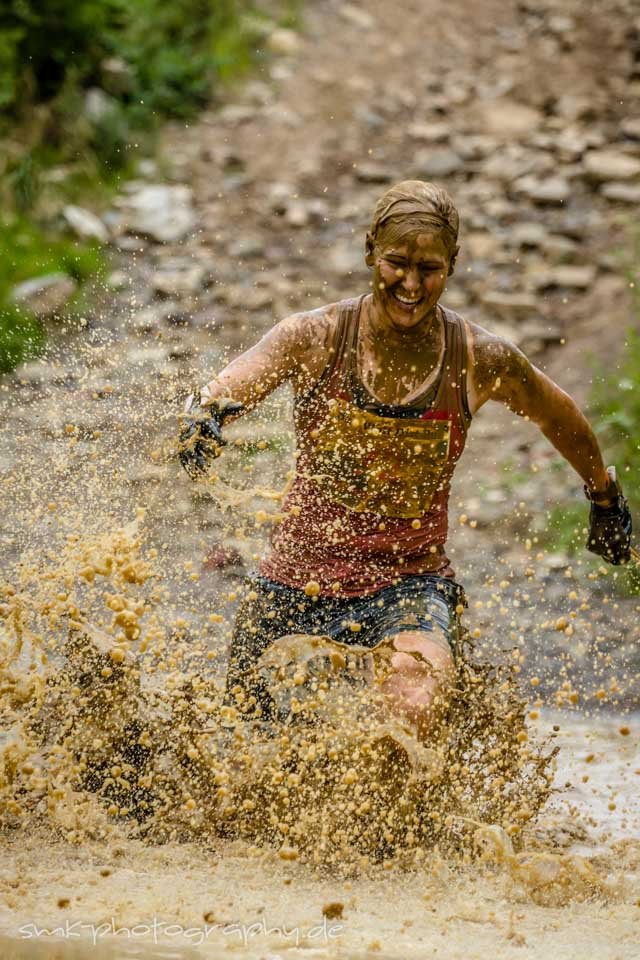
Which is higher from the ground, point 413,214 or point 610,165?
point 413,214

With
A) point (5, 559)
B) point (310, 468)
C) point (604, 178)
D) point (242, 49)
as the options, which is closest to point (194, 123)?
point (242, 49)

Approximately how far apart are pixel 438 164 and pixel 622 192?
1430 mm

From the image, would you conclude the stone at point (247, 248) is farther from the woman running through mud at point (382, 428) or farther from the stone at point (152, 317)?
the woman running through mud at point (382, 428)

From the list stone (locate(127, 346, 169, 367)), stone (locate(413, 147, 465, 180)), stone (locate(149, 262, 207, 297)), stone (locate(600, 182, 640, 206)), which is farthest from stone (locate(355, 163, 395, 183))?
stone (locate(127, 346, 169, 367))

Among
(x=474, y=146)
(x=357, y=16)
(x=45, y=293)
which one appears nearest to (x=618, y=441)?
(x=45, y=293)

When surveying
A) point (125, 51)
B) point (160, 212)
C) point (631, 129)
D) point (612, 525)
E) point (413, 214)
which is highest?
point (413, 214)

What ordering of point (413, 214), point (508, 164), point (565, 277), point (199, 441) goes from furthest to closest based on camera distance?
point (508, 164) → point (565, 277) → point (413, 214) → point (199, 441)

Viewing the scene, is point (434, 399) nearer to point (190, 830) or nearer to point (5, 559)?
point (190, 830)

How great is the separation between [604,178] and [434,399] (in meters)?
6.07

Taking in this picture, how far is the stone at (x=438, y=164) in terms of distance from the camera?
31.7 feet

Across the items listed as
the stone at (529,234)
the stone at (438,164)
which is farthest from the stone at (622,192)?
the stone at (438,164)

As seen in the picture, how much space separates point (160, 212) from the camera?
885 cm

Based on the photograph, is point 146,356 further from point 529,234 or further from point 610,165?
point 610,165

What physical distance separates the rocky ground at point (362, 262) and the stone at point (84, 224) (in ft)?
0.07
